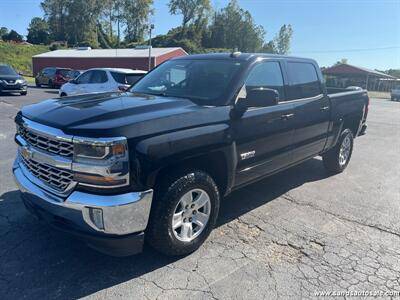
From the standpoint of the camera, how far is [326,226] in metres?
4.31

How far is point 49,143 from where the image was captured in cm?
305

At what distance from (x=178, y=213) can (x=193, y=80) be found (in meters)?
1.66

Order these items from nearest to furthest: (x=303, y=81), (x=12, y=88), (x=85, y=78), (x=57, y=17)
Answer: (x=303, y=81) → (x=85, y=78) → (x=12, y=88) → (x=57, y=17)

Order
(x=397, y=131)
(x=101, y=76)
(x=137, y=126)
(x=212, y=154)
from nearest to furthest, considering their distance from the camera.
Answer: (x=137, y=126) < (x=212, y=154) < (x=397, y=131) < (x=101, y=76)

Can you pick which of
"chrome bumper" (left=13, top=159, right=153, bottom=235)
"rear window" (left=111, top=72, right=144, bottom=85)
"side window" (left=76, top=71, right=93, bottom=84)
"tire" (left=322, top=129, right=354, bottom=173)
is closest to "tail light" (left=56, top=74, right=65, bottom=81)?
"side window" (left=76, top=71, right=93, bottom=84)

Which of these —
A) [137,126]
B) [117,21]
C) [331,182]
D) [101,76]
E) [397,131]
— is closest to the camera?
[137,126]

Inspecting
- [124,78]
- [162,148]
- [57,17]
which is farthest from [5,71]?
[57,17]

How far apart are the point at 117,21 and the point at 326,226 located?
9495 cm

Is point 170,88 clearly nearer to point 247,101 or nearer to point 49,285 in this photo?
point 247,101

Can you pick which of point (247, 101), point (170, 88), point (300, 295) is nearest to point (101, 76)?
point (170, 88)

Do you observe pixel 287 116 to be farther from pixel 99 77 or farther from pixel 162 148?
pixel 99 77

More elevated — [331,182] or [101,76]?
[101,76]

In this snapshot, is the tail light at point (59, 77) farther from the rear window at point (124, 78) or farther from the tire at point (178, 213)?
the tire at point (178, 213)

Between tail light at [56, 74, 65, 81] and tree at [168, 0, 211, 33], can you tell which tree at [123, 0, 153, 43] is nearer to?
tree at [168, 0, 211, 33]
